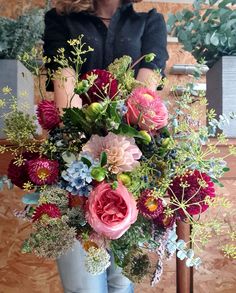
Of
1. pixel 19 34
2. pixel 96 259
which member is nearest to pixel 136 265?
pixel 96 259

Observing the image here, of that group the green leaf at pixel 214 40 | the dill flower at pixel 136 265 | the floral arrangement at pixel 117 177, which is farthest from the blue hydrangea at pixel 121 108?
the green leaf at pixel 214 40

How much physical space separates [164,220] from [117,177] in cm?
10

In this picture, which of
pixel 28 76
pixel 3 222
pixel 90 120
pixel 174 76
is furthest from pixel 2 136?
pixel 174 76

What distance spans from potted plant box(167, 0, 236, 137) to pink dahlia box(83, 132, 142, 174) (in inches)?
19.6

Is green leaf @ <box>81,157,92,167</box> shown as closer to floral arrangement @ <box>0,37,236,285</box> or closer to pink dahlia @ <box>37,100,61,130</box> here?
floral arrangement @ <box>0,37,236,285</box>

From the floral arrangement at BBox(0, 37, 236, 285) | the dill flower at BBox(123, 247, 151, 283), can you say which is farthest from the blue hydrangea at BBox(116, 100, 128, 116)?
the dill flower at BBox(123, 247, 151, 283)

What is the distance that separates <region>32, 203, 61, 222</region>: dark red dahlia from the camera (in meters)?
0.67

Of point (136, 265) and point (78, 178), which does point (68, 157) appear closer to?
point (78, 178)

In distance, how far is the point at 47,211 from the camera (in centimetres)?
67

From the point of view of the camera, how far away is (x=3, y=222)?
158 cm

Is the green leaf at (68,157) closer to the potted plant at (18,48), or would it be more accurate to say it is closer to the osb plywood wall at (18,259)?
the potted plant at (18,48)

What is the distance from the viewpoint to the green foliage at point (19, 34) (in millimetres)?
1193

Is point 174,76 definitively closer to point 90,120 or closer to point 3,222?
point 3,222

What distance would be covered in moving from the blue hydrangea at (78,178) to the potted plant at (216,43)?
1.81ft
